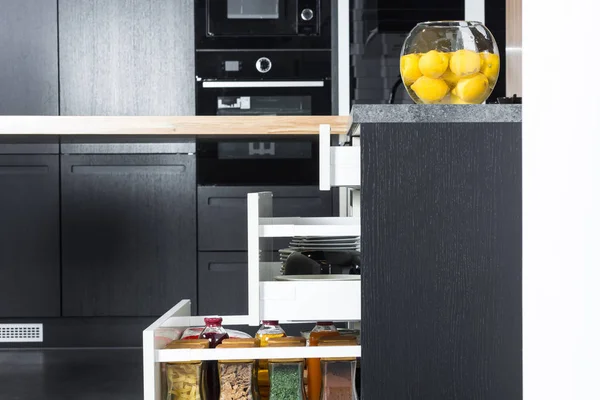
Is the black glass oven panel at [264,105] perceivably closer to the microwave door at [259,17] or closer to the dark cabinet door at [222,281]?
the microwave door at [259,17]

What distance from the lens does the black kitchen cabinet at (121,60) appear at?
11.3 feet

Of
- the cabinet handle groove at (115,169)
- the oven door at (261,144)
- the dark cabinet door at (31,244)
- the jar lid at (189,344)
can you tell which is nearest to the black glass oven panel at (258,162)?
the oven door at (261,144)

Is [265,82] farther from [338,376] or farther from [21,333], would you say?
[338,376]

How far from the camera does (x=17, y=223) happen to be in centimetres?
321

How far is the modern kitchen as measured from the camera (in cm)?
119

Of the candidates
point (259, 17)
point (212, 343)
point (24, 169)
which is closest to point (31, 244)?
point (24, 169)

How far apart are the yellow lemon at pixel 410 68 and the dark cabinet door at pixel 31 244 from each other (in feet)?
7.17

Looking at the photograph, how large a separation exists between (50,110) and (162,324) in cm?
234

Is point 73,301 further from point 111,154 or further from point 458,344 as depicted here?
point 458,344

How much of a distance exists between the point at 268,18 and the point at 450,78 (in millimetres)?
2372

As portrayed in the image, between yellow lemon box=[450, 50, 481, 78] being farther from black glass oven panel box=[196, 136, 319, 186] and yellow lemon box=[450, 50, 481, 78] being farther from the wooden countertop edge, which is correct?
black glass oven panel box=[196, 136, 319, 186]

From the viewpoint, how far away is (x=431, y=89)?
4.24ft
